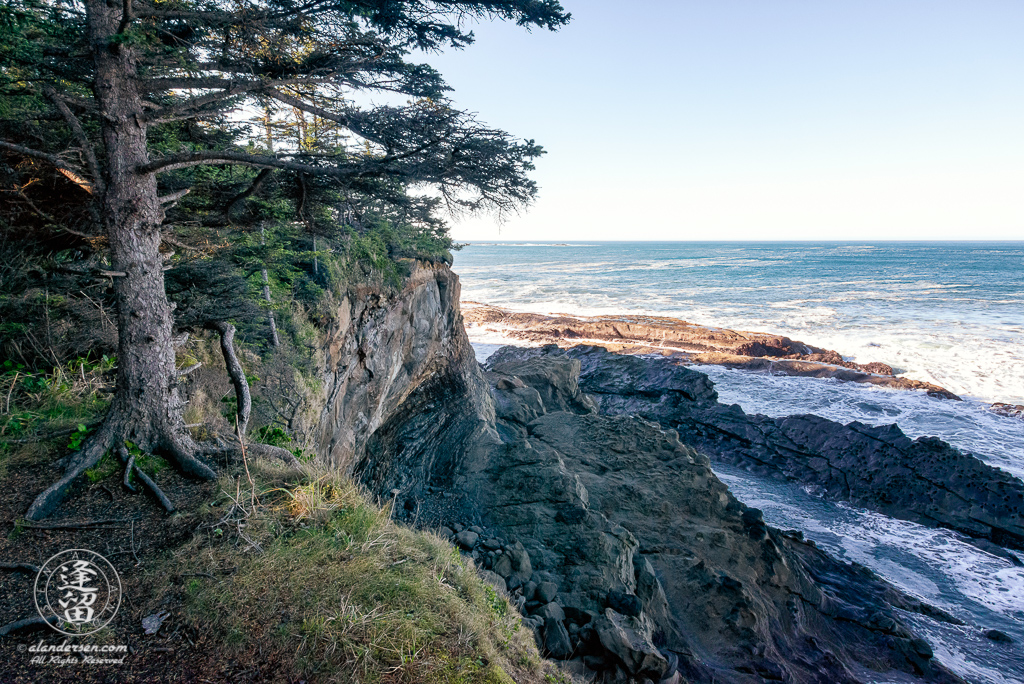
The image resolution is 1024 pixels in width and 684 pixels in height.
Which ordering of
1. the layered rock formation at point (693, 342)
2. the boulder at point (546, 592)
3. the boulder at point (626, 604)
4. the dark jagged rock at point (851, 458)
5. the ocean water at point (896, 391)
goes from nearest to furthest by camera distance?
1. the boulder at point (546, 592)
2. the boulder at point (626, 604)
3. the ocean water at point (896, 391)
4. the dark jagged rock at point (851, 458)
5. the layered rock formation at point (693, 342)

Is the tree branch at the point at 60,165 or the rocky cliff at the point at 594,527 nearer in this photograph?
the tree branch at the point at 60,165

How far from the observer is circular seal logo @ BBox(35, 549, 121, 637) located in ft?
9.41

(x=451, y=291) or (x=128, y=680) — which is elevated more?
(x=451, y=291)

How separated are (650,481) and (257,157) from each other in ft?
27.3

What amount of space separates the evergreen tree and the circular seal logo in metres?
0.62

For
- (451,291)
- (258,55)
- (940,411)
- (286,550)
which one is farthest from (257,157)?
(940,411)

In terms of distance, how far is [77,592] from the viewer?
9.94ft

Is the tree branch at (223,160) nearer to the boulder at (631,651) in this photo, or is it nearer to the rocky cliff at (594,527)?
the rocky cliff at (594,527)

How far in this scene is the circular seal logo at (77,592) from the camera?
2.87 metres

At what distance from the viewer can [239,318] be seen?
21.7ft

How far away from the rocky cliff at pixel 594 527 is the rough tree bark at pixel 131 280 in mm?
3509

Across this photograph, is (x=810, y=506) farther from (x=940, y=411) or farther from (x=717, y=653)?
(x=940, y=411)

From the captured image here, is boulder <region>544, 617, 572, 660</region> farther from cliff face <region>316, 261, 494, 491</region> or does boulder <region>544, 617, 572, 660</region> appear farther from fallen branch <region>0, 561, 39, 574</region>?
fallen branch <region>0, 561, 39, 574</region>

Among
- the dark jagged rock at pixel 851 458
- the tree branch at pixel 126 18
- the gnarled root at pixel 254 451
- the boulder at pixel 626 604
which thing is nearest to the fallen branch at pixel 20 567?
the gnarled root at pixel 254 451
